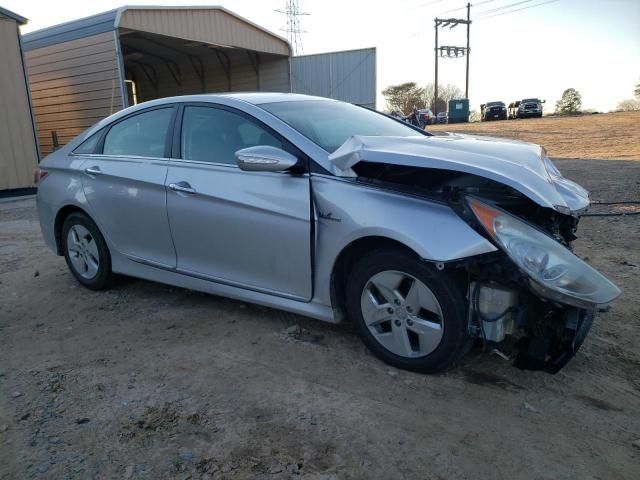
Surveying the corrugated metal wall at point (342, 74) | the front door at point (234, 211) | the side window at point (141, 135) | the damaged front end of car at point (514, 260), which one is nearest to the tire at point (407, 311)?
the damaged front end of car at point (514, 260)

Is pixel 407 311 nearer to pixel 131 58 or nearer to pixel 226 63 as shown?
pixel 226 63

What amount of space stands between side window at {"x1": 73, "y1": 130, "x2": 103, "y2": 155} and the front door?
108cm

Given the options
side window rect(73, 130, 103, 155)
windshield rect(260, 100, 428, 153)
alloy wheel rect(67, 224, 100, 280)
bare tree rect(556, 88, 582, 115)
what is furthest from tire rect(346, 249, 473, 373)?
bare tree rect(556, 88, 582, 115)

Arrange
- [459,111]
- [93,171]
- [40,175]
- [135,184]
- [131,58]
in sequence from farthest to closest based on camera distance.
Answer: [459,111] < [131,58] < [40,175] < [93,171] < [135,184]

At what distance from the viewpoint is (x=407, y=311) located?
269cm

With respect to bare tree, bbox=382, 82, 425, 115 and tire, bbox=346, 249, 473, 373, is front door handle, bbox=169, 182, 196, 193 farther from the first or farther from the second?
bare tree, bbox=382, 82, 425, 115

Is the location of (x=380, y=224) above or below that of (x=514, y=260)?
above

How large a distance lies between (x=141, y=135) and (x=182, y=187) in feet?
2.68

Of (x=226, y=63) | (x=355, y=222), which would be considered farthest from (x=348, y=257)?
(x=226, y=63)

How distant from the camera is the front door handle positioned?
344 cm

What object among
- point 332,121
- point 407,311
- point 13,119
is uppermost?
point 13,119

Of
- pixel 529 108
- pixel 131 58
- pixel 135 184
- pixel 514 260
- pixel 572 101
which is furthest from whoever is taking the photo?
pixel 572 101

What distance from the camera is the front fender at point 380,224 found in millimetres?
2434

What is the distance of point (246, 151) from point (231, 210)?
0.46 metres
